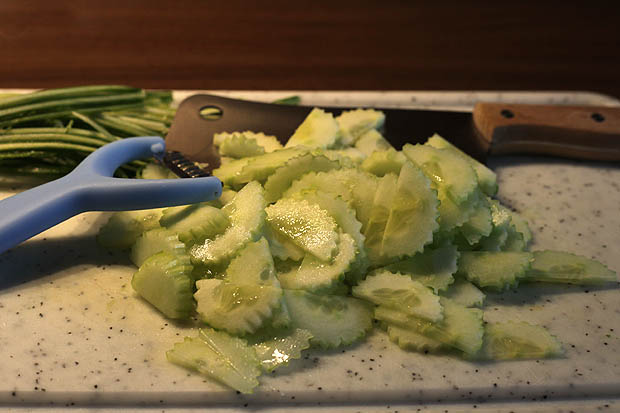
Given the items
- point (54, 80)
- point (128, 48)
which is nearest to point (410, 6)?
point (128, 48)

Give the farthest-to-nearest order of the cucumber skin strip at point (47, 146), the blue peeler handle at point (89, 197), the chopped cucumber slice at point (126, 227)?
1. the cucumber skin strip at point (47, 146)
2. the chopped cucumber slice at point (126, 227)
3. the blue peeler handle at point (89, 197)

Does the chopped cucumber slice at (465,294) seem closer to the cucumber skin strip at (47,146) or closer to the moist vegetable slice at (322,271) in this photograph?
the moist vegetable slice at (322,271)

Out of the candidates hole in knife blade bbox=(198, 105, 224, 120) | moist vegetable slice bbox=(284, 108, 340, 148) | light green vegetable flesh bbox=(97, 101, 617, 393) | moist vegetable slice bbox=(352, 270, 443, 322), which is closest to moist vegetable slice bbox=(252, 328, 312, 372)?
light green vegetable flesh bbox=(97, 101, 617, 393)

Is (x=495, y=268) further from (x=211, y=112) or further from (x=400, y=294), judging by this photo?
(x=211, y=112)

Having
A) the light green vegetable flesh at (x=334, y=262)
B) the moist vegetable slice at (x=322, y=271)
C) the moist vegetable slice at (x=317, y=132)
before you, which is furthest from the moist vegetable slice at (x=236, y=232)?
the moist vegetable slice at (x=317, y=132)

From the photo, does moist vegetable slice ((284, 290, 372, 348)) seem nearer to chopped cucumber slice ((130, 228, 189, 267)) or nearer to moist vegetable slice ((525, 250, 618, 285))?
chopped cucumber slice ((130, 228, 189, 267))

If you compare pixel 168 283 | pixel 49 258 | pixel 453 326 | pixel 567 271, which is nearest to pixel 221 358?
pixel 168 283

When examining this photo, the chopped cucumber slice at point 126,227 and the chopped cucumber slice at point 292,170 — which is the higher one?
the chopped cucumber slice at point 292,170
